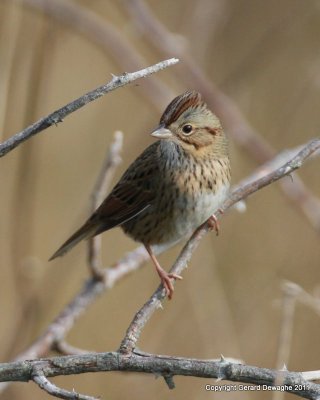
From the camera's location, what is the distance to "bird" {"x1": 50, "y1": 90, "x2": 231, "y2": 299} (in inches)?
147

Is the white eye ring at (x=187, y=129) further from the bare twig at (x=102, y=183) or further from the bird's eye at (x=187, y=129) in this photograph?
the bare twig at (x=102, y=183)

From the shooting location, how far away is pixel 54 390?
2.13m

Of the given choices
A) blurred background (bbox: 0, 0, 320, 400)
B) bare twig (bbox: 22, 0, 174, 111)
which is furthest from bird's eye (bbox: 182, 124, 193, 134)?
bare twig (bbox: 22, 0, 174, 111)

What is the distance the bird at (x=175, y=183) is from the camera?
147 inches

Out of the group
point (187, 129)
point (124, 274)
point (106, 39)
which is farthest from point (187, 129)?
point (106, 39)

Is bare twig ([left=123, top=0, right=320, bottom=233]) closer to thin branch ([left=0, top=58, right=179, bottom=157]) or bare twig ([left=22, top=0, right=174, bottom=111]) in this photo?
bare twig ([left=22, top=0, right=174, bottom=111])

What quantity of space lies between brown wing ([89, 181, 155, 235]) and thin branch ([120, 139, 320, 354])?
0.45 m

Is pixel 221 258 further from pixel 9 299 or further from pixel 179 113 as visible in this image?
pixel 179 113

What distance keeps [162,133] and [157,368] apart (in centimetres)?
154

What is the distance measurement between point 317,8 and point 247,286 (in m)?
1.96

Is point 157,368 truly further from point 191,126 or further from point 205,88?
point 205,88

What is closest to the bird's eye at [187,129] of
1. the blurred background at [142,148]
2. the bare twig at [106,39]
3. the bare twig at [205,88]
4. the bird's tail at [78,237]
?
the bird's tail at [78,237]

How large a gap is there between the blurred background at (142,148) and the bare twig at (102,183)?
0.79 meters

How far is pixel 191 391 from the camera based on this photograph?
210 inches
